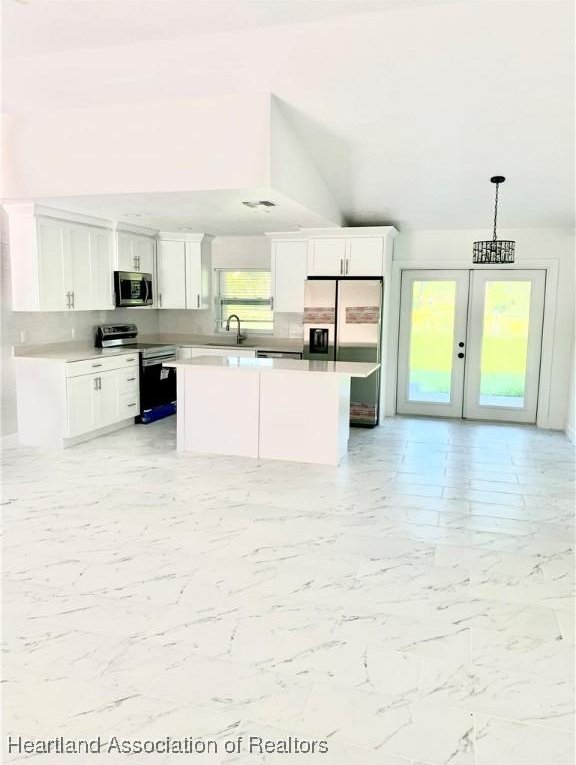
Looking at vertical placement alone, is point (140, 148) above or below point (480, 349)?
above

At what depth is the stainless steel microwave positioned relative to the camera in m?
6.79

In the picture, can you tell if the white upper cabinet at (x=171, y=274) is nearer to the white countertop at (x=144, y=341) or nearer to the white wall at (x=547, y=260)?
the white countertop at (x=144, y=341)

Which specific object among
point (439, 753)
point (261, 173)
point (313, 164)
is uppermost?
point (313, 164)

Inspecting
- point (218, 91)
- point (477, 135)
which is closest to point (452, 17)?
point (477, 135)

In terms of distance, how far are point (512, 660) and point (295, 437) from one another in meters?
3.16

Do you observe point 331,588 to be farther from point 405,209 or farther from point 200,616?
point 405,209

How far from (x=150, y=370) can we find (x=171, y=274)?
1541mm

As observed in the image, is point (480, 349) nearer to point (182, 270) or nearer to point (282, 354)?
point (282, 354)

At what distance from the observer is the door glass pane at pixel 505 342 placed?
705 cm

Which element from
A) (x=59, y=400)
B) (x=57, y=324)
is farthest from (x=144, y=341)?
(x=59, y=400)

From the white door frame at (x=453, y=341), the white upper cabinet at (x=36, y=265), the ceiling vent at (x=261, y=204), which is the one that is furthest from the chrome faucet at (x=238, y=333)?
the ceiling vent at (x=261, y=204)

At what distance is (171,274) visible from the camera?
25.4 feet

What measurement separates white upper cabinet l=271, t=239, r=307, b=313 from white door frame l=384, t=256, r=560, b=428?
1.15m

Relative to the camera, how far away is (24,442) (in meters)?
5.88
